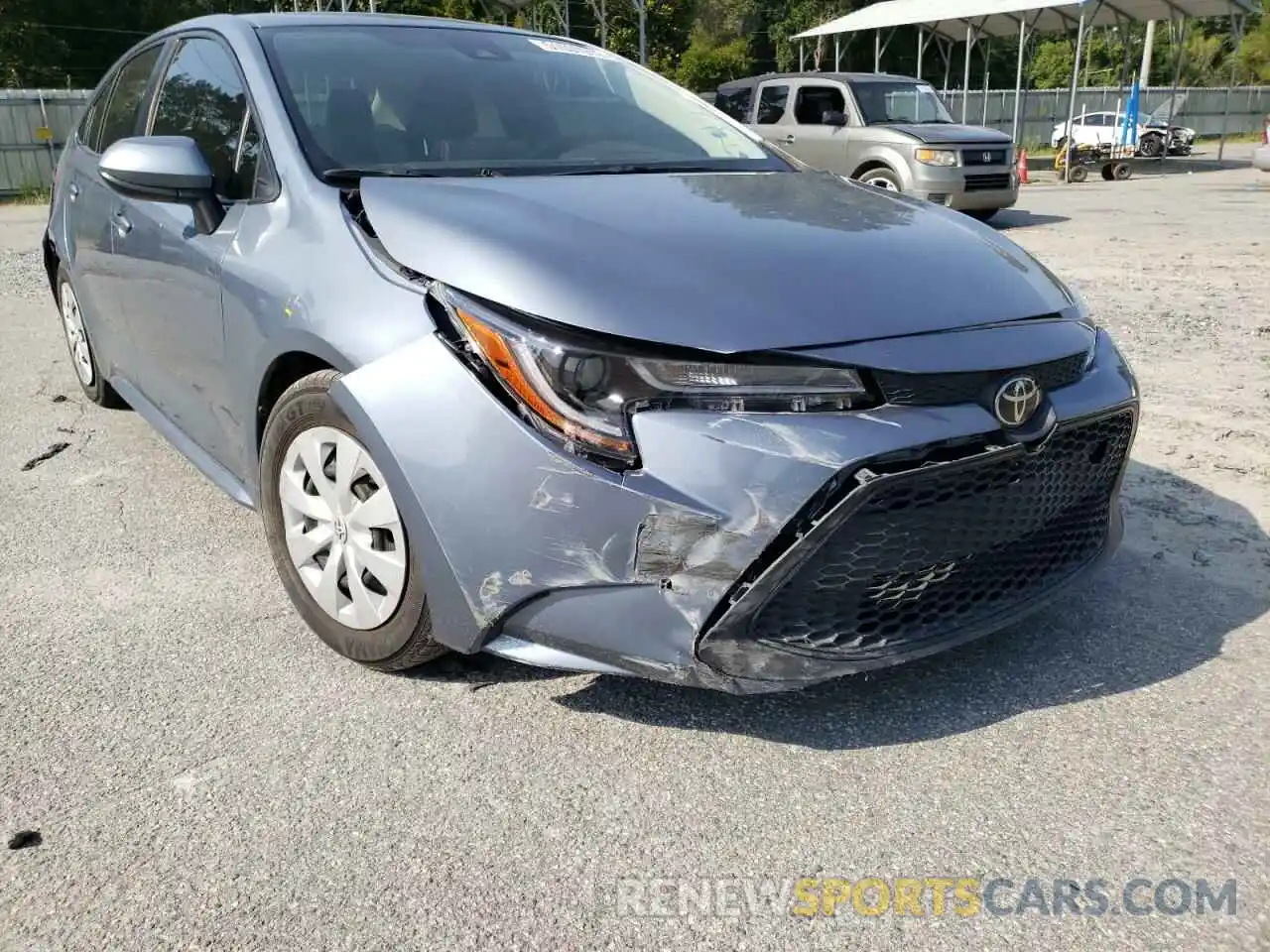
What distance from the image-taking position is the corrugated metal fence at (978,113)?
20.0 m

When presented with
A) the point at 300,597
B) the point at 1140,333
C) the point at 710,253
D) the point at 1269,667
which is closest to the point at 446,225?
the point at 710,253

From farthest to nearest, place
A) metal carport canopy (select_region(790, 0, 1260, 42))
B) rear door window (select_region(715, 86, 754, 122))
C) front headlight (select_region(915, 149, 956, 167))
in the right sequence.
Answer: metal carport canopy (select_region(790, 0, 1260, 42))
rear door window (select_region(715, 86, 754, 122))
front headlight (select_region(915, 149, 956, 167))

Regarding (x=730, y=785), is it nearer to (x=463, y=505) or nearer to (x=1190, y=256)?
(x=463, y=505)

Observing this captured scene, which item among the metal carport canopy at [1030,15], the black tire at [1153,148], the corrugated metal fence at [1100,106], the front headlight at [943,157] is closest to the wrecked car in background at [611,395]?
the front headlight at [943,157]

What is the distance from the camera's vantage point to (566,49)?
3789 millimetres

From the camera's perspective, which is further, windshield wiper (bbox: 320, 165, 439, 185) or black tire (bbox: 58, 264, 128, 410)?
black tire (bbox: 58, 264, 128, 410)

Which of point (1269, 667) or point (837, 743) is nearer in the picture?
point (837, 743)

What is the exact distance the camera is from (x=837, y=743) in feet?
7.54

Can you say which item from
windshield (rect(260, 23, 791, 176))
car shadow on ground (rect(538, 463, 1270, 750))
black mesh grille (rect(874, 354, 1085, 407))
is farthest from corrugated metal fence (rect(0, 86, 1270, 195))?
black mesh grille (rect(874, 354, 1085, 407))

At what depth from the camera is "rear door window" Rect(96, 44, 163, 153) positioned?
12.9 feet

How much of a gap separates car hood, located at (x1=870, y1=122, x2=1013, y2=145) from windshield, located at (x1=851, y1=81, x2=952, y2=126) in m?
0.21

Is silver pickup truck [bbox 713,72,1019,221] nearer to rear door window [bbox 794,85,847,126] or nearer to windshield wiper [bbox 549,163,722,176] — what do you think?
rear door window [bbox 794,85,847,126]

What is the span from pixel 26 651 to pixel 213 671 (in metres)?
0.53

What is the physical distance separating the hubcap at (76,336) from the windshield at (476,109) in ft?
6.93
